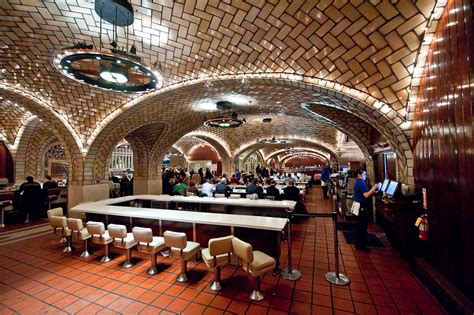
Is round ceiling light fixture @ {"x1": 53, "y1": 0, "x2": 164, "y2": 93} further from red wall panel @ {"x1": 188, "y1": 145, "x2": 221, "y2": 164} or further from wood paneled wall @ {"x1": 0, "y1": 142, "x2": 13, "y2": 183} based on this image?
red wall panel @ {"x1": 188, "y1": 145, "x2": 221, "y2": 164}

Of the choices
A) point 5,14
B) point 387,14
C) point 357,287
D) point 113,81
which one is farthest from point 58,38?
point 357,287

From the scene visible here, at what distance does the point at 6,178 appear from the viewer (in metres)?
10.8

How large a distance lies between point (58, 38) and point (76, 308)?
4505 millimetres

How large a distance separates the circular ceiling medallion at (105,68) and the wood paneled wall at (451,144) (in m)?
4.02

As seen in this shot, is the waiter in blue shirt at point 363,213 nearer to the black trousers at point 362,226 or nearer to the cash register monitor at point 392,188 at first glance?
the black trousers at point 362,226

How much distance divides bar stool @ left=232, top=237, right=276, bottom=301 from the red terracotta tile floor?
0.12 m

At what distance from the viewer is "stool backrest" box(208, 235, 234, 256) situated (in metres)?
2.67

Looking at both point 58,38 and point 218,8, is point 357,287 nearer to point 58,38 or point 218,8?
point 218,8

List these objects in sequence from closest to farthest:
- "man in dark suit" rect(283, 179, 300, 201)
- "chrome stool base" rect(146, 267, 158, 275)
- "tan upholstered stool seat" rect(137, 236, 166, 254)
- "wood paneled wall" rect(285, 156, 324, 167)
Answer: "tan upholstered stool seat" rect(137, 236, 166, 254) < "chrome stool base" rect(146, 267, 158, 275) < "man in dark suit" rect(283, 179, 300, 201) < "wood paneled wall" rect(285, 156, 324, 167)

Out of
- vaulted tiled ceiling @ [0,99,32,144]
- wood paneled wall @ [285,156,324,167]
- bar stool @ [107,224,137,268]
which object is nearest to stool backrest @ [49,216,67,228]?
bar stool @ [107,224,137,268]

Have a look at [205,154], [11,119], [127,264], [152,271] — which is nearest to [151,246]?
[152,271]

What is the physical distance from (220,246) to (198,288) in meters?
0.84

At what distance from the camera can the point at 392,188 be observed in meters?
4.34

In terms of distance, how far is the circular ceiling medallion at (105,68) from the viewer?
9.48 ft
